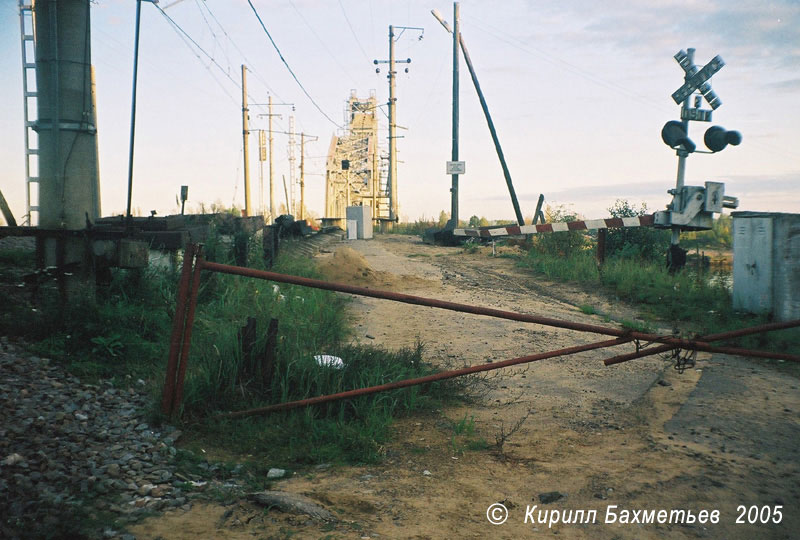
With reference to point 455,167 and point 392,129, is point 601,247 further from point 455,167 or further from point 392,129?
point 392,129

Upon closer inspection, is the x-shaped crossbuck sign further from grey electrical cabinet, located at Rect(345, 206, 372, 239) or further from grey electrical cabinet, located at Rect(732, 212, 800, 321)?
grey electrical cabinet, located at Rect(345, 206, 372, 239)

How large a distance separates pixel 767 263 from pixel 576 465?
18.9ft

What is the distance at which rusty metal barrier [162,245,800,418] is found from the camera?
Result: 3.32 m

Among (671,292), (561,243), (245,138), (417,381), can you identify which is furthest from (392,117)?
(417,381)

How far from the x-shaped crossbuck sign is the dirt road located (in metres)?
7.48

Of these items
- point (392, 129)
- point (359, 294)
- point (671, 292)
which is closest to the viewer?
point (359, 294)

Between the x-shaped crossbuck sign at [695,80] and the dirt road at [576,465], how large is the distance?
7478 millimetres

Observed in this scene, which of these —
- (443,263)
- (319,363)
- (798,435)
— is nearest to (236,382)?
(319,363)

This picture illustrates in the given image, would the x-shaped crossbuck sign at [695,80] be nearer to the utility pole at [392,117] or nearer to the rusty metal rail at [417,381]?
the rusty metal rail at [417,381]

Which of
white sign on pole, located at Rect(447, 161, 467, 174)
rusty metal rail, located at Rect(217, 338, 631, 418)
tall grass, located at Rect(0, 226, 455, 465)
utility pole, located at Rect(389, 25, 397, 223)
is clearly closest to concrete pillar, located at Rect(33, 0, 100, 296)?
tall grass, located at Rect(0, 226, 455, 465)

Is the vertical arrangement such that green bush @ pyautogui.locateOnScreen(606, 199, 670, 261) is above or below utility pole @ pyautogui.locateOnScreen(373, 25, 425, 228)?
below

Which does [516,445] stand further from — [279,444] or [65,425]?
[65,425]

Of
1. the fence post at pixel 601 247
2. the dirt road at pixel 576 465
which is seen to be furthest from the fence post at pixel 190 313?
the fence post at pixel 601 247

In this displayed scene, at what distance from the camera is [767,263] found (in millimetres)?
8047
